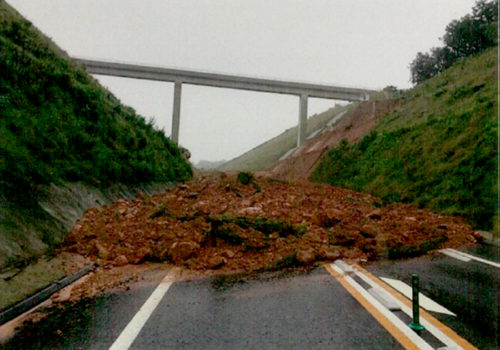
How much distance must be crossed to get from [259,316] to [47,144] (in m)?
8.10

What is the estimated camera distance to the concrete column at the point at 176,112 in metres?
43.1

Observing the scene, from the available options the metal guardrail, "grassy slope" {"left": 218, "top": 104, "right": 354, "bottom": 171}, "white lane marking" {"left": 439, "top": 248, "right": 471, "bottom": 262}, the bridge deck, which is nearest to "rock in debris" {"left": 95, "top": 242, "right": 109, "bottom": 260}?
the metal guardrail

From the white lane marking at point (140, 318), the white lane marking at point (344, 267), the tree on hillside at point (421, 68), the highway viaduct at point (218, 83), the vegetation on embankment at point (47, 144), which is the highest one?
the tree on hillside at point (421, 68)

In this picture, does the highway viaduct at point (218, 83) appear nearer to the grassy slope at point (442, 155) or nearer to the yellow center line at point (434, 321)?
the grassy slope at point (442, 155)

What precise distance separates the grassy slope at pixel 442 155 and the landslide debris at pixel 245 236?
1754mm

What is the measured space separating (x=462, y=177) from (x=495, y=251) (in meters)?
5.62

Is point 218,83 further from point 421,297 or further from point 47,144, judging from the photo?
point 421,297

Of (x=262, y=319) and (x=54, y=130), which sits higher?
(x=54, y=130)

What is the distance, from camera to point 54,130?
10711mm

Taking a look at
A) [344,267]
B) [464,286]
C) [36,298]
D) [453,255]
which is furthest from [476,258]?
[36,298]

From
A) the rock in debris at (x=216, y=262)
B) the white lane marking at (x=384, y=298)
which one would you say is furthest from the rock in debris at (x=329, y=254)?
the white lane marking at (x=384, y=298)

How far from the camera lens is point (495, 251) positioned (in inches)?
320

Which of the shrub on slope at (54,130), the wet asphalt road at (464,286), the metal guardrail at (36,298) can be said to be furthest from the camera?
the shrub on slope at (54,130)

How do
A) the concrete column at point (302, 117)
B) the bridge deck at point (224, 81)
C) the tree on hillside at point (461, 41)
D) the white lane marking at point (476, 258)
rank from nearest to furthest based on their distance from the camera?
the white lane marking at point (476, 258), the tree on hillside at point (461, 41), the bridge deck at point (224, 81), the concrete column at point (302, 117)
